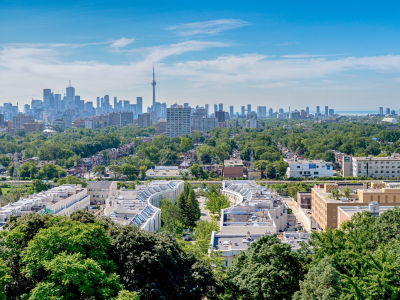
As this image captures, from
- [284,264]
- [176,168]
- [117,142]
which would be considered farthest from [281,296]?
[117,142]

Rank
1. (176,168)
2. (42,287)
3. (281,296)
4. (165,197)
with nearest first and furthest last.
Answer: (42,287), (281,296), (165,197), (176,168)

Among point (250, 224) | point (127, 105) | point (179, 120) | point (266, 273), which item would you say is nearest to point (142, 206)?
point (250, 224)

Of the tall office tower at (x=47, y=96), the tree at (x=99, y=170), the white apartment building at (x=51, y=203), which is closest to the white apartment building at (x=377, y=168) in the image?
the tree at (x=99, y=170)

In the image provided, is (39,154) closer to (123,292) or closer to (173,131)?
(173,131)

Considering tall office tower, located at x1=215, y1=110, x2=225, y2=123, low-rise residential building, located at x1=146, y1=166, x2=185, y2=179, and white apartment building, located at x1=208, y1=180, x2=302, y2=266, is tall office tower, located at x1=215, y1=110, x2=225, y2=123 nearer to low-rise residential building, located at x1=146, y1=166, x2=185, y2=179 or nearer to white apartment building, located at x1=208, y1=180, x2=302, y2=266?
low-rise residential building, located at x1=146, y1=166, x2=185, y2=179

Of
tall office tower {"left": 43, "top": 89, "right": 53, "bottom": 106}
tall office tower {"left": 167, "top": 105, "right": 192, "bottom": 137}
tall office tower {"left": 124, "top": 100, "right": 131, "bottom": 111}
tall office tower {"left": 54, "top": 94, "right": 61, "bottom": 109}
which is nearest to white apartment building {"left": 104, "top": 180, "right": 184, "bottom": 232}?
tall office tower {"left": 167, "top": 105, "right": 192, "bottom": 137}

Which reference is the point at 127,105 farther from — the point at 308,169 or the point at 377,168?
the point at 377,168
